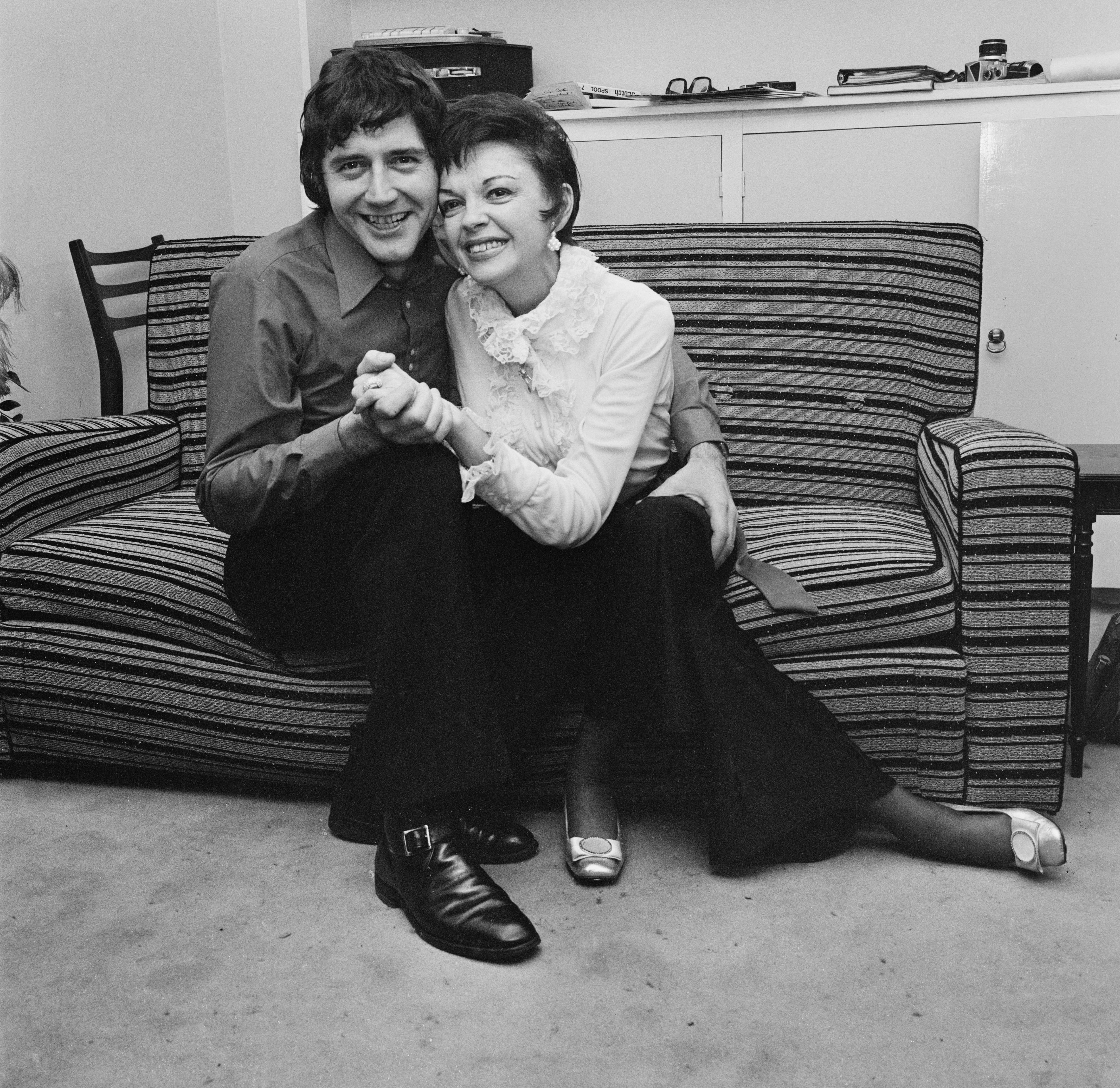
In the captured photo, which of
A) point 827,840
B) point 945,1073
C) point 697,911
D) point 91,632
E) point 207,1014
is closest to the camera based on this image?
point 945,1073

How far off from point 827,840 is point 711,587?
0.36 m

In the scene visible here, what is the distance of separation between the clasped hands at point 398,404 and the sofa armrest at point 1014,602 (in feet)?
2.27

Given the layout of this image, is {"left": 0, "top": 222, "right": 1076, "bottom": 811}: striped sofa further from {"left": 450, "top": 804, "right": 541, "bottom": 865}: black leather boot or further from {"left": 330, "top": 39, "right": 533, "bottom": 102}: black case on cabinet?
{"left": 330, "top": 39, "right": 533, "bottom": 102}: black case on cabinet

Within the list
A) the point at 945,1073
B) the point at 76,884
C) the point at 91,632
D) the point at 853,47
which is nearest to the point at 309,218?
the point at 91,632

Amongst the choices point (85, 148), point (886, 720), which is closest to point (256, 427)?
point (886, 720)

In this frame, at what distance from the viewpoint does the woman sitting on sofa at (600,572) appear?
156 centimetres

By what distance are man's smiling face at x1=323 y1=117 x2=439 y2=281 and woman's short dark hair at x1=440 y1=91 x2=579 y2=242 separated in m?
0.04

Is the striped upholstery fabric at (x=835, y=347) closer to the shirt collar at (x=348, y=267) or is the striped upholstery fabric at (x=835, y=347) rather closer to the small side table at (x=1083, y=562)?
the small side table at (x=1083, y=562)

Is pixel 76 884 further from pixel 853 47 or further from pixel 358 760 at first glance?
pixel 853 47

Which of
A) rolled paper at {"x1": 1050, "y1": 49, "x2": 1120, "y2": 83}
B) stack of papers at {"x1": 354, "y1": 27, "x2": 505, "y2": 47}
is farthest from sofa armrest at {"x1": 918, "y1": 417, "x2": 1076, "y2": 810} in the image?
stack of papers at {"x1": 354, "y1": 27, "x2": 505, "y2": 47}

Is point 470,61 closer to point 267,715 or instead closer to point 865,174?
point 865,174

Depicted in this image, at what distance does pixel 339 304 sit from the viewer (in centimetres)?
166

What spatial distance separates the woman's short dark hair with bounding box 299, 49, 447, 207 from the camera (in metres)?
1.58

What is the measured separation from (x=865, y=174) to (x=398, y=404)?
203 cm
